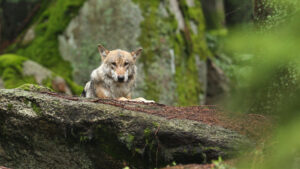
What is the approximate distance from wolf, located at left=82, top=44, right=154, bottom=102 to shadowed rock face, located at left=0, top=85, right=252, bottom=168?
2522 mm

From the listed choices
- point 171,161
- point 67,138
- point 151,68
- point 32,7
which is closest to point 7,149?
point 67,138

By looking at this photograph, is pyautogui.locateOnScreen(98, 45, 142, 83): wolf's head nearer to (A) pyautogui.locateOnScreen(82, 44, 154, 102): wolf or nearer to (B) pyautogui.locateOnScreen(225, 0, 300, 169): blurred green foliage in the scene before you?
(A) pyautogui.locateOnScreen(82, 44, 154, 102): wolf

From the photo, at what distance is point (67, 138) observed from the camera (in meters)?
5.39

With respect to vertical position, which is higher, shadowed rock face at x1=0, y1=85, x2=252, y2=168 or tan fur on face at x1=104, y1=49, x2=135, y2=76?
tan fur on face at x1=104, y1=49, x2=135, y2=76

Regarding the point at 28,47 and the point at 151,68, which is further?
the point at 28,47

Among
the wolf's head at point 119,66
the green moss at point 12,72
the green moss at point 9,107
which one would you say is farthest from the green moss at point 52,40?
the green moss at point 9,107

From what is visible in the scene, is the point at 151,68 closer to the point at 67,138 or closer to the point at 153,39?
the point at 153,39

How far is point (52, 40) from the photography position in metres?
14.0

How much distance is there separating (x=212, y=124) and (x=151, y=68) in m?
7.90

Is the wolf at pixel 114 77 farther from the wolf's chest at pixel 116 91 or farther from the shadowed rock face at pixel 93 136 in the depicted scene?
the shadowed rock face at pixel 93 136

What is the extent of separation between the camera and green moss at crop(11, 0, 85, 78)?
13.7m

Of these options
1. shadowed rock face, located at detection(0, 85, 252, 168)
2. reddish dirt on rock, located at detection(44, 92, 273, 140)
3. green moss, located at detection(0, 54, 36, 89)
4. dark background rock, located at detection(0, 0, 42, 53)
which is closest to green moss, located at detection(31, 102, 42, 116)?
shadowed rock face, located at detection(0, 85, 252, 168)

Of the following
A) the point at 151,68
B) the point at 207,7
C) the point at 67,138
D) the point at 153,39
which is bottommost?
the point at 67,138

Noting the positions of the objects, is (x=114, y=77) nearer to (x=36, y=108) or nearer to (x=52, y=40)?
(x=36, y=108)
